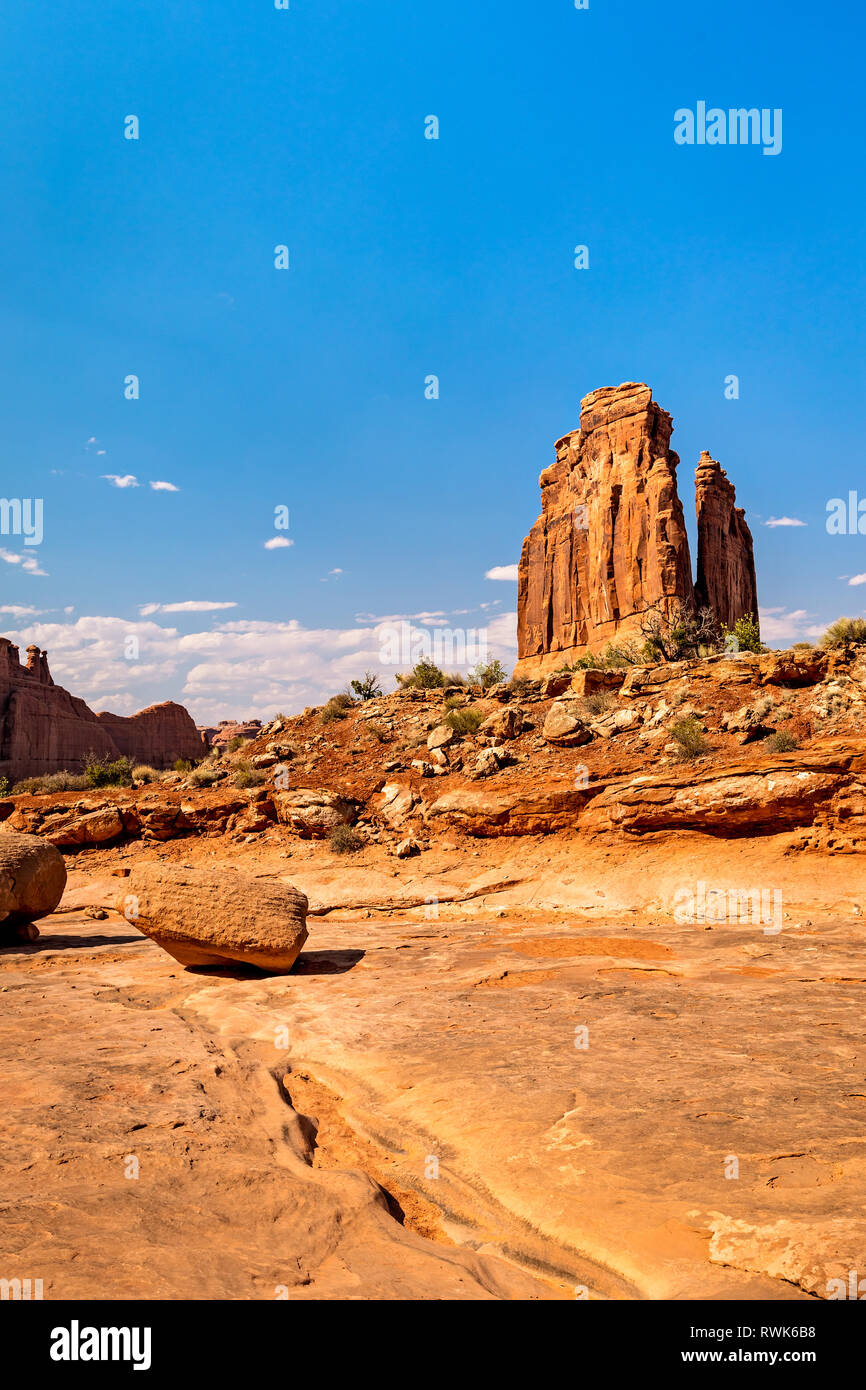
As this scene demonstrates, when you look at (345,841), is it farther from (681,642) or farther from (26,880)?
(681,642)

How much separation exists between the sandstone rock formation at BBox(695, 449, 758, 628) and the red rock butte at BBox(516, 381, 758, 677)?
0.08 m

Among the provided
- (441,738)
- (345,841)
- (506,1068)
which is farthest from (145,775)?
(506,1068)

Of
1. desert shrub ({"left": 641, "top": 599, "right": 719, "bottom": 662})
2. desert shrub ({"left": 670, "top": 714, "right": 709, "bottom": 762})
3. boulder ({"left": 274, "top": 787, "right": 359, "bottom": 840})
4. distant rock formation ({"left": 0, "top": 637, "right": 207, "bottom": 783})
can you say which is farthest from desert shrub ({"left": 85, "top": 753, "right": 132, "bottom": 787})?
distant rock formation ({"left": 0, "top": 637, "right": 207, "bottom": 783})

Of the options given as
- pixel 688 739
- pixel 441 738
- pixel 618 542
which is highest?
pixel 618 542

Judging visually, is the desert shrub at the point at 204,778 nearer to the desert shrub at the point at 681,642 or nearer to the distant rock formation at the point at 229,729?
the desert shrub at the point at 681,642

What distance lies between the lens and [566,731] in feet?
59.2

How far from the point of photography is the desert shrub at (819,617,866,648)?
19.1 m

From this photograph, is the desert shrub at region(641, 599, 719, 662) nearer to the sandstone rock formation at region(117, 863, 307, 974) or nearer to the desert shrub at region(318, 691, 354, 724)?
the desert shrub at region(318, 691, 354, 724)

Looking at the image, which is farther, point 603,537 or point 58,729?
point 58,729

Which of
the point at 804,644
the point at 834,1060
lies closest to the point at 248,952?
the point at 834,1060

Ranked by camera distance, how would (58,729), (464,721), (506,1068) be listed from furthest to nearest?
1. (58,729)
2. (464,721)
3. (506,1068)

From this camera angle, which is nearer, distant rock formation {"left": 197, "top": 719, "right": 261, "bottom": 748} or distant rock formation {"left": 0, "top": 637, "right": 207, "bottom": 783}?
distant rock formation {"left": 0, "top": 637, "right": 207, "bottom": 783}

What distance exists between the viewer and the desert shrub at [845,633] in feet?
62.6

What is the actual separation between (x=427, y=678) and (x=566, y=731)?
1136 cm
